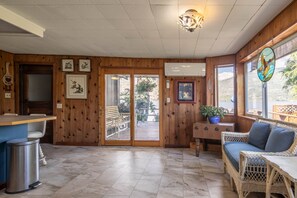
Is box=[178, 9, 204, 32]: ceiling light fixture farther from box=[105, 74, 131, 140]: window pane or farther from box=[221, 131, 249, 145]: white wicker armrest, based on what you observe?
box=[105, 74, 131, 140]: window pane

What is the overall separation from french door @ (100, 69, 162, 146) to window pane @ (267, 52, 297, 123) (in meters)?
2.75

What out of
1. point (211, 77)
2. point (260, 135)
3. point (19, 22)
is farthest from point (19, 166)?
point (211, 77)

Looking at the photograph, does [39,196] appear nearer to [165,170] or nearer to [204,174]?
[165,170]

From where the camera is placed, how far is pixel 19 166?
2.84m

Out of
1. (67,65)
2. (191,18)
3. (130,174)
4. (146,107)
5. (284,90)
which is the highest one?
(191,18)

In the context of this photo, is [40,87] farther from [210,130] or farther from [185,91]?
[210,130]

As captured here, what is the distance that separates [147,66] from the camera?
5672 mm

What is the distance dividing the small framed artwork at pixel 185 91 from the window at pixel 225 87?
0.60 meters

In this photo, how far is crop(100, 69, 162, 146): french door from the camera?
5.72 meters

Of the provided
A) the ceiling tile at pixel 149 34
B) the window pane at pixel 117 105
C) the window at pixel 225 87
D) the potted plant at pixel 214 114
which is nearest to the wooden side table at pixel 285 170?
the ceiling tile at pixel 149 34

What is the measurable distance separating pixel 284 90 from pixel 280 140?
40.6 inches

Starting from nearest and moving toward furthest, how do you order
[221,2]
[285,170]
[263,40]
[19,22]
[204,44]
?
[285,170], [221,2], [19,22], [263,40], [204,44]

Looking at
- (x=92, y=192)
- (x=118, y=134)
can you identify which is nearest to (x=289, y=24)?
(x=92, y=192)

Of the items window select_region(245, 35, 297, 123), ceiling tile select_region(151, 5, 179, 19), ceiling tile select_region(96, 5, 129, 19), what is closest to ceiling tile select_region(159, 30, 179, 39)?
ceiling tile select_region(151, 5, 179, 19)
